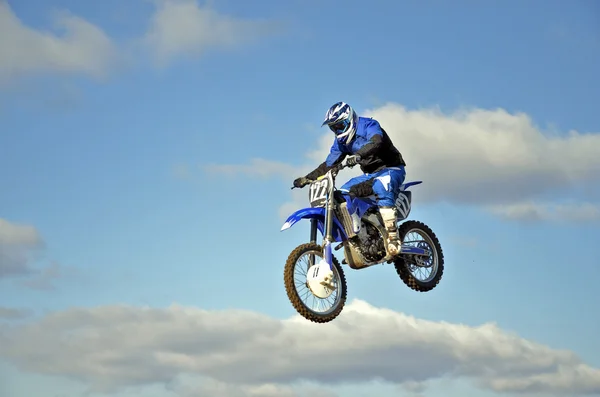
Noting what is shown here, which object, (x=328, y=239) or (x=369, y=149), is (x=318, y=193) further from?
(x=369, y=149)

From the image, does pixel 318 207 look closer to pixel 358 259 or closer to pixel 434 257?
pixel 358 259

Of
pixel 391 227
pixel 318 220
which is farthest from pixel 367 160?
pixel 318 220

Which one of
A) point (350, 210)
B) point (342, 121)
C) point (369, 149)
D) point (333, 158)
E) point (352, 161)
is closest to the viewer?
point (352, 161)

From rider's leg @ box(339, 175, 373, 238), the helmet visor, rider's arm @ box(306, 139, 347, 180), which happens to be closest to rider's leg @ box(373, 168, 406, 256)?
rider's leg @ box(339, 175, 373, 238)

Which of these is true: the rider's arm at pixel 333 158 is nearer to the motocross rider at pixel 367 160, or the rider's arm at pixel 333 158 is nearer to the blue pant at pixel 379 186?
the motocross rider at pixel 367 160

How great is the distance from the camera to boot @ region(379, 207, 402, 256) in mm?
19297

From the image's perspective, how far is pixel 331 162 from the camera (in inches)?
775

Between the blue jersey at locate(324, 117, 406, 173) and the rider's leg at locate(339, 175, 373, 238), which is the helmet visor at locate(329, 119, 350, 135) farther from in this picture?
the rider's leg at locate(339, 175, 373, 238)

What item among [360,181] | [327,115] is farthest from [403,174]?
[327,115]

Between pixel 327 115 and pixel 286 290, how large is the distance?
12.4 feet

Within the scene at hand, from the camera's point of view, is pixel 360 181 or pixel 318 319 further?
pixel 360 181

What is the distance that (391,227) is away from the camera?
1930cm

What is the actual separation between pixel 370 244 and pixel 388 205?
0.93 m

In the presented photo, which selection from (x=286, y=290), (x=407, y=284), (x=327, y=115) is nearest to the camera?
(x=286, y=290)
